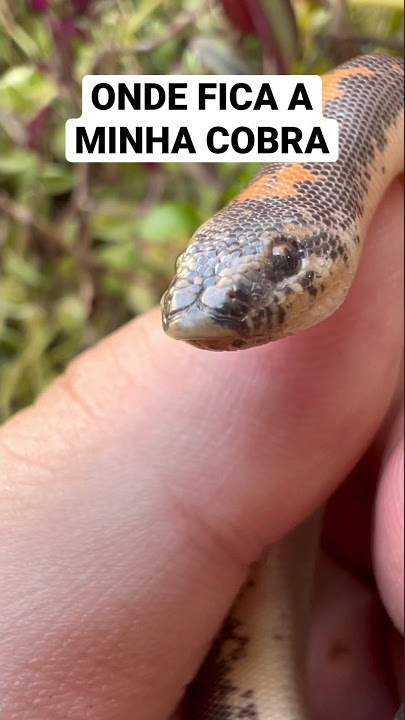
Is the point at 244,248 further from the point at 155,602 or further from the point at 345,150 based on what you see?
the point at 155,602

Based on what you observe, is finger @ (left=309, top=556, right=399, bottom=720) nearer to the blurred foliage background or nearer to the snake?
the snake

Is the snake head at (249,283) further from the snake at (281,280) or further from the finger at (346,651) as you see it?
the finger at (346,651)

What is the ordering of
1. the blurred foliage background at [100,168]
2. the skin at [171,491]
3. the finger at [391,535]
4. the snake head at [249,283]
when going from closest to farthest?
the snake head at [249,283] → the skin at [171,491] → the finger at [391,535] → the blurred foliage background at [100,168]

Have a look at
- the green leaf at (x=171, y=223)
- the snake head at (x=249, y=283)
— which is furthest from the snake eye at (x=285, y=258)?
the green leaf at (x=171, y=223)

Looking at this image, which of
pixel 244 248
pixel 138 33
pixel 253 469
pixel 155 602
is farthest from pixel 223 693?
pixel 138 33

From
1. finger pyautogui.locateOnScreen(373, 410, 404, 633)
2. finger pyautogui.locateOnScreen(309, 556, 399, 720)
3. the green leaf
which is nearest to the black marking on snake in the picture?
finger pyautogui.locateOnScreen(309, 556, 399, 720)

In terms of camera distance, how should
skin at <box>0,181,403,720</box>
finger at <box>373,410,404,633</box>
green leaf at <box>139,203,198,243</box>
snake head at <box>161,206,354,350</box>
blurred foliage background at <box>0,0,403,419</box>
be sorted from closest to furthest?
snake head at <box>161,206,354,350</box> → skin at <box>0,181,403,720</box> → finger at <box>373,410,404,633</box> → blurred foliage background at <box>0,0,403,419</box> → green leaf at <box>139,203,198,243</box>
